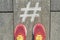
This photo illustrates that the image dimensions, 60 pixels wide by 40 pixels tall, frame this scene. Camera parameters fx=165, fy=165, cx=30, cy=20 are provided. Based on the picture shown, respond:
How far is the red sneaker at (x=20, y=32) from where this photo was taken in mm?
2955

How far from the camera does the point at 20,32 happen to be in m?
2.97

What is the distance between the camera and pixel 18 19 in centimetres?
294

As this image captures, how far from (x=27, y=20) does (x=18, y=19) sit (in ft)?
0.53

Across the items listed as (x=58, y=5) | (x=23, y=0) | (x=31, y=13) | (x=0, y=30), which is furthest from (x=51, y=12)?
(x=0, y=30)

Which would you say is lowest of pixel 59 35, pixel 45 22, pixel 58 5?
pixel 59 35

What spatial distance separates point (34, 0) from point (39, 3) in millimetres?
103

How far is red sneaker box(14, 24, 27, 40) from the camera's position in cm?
296

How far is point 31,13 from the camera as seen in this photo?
9.57ft

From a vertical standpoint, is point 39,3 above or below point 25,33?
above

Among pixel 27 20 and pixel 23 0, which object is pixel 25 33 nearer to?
pixel 27 20

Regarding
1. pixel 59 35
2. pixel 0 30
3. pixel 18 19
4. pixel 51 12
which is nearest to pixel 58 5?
pixel 51 12

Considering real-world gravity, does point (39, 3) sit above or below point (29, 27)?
above

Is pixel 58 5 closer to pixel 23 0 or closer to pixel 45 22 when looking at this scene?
pixel 45 22

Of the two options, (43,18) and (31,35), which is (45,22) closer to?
(43,18)
